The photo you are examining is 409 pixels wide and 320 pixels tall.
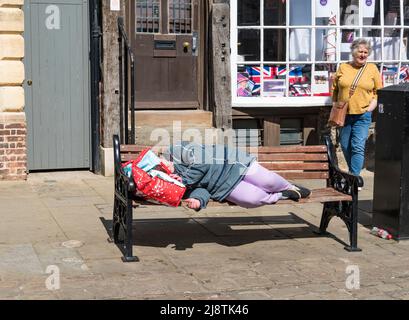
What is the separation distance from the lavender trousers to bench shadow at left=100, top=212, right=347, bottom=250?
603 mm

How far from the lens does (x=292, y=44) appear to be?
9.69 meters

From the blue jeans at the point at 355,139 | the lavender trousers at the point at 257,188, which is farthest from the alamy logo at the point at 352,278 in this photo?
the blue jeans at the point at 355,139

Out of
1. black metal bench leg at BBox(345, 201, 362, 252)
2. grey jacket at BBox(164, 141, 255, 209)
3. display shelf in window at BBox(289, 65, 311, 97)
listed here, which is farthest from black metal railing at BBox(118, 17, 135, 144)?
black metal bench leg at BBox(345, 201, 362, 252)

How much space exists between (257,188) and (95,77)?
4.15 meters

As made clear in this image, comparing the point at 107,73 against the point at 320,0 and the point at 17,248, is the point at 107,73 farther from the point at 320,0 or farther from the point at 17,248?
the point at 17,248

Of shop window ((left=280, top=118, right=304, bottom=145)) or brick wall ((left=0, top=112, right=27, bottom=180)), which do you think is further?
shop window ((left=280, top=118, right=304, bottom=145))

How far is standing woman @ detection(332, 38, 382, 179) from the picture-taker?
8203mm

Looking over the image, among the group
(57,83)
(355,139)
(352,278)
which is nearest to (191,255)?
(352,278)

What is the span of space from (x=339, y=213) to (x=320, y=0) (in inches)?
169

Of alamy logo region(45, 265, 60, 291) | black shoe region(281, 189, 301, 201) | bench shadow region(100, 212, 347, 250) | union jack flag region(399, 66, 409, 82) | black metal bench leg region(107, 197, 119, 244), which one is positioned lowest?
alamy logo region(45, 265, 60, 291)

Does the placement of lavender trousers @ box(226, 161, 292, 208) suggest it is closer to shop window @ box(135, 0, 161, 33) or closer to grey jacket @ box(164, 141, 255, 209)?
grey jacket @ box(164, 141, 255, 209)

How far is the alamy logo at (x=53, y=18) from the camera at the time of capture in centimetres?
909

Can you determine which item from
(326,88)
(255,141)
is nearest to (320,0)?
(326,88)

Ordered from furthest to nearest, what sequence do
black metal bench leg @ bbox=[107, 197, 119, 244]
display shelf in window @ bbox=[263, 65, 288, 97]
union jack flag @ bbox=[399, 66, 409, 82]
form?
1. union jack flag @ bbox=[399, 66, 409, 82]
2. display shelf in window @ bbox=[263, 65, 288, 97]
3. black metal bench leg @ bbox=[107, 197, 119, 244]
